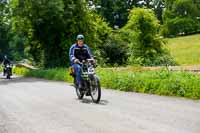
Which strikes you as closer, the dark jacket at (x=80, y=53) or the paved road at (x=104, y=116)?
the paved road at (x=104, y=116)

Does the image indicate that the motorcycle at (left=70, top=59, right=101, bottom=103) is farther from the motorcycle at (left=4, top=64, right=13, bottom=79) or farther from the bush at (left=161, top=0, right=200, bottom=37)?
the bush at (left=161, top=0, right=200, bottom=37)

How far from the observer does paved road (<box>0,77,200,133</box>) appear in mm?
9031

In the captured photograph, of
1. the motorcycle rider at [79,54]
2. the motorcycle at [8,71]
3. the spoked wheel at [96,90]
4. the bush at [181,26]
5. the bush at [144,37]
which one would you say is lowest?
the motorcycle at [8,71]

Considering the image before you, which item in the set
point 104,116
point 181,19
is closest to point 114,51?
point 104,116

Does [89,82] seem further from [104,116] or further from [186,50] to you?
[186,50]

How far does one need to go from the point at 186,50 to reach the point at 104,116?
52926 mm

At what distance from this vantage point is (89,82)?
14555 mm

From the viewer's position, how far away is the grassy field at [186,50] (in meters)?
53.5

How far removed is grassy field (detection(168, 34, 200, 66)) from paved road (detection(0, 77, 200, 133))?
3737cm

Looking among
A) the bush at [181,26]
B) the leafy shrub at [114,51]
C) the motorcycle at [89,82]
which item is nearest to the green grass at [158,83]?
the motorcycle at [89,82]

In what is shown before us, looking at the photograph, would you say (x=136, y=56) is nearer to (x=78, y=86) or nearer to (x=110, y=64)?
(x=110, y=64)

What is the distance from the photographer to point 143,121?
969 cm

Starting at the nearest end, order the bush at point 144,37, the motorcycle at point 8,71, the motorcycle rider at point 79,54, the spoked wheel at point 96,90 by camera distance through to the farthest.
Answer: the spoked wheel at point 96,90 < the motorcycle rider at point 79,54 < the motorcycle at point 8,71 < the bush at point 144,37

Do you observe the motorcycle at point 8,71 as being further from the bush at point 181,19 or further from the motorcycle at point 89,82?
the bush at point 181,19
